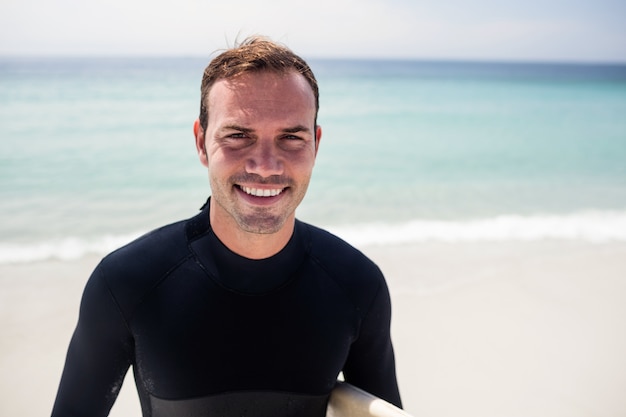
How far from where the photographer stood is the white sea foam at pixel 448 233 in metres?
5.85

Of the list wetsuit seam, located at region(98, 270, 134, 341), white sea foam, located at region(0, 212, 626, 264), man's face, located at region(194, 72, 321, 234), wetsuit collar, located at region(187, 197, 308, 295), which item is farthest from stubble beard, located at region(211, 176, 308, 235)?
white sea foam, located at region(0, 212, 626, 264)

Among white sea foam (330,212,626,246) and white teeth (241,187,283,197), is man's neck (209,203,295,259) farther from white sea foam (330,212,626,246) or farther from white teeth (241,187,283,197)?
white sea foam (330,212,626,246)

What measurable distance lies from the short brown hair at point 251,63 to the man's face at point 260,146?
23mm

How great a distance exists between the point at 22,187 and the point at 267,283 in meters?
8.23

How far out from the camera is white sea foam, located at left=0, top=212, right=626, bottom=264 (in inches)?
230

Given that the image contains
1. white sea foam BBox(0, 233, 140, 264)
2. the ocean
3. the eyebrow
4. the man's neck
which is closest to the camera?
the eyebrow

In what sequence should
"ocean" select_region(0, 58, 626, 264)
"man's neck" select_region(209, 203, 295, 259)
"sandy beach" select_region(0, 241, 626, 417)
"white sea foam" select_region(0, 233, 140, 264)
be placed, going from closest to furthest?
"man's neck" select_region(209, 203, 295, 259) < "sandy beach" select_region(0, 241, 626, 417) < "white sea foam" select_region(0, 233, 140, 264) < "ocean" select_region(0, 58, 626, 264)

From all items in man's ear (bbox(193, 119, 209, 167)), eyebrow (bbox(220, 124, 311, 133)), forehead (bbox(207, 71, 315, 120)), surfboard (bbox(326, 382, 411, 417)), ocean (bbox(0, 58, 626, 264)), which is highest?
forehead (bbox(207, 71, 315, 120))

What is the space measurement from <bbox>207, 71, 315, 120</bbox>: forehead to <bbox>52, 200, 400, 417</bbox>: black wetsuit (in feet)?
1.29

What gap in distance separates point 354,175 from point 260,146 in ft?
29.1

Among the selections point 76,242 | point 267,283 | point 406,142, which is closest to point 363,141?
point 406,142

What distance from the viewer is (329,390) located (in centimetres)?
165

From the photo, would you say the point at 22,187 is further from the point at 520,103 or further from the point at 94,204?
the point at 520,103

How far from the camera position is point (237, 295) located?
1.60m
